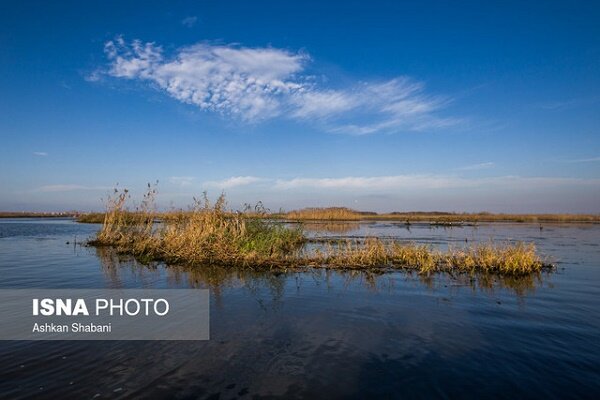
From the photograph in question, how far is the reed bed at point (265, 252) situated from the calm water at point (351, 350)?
7.63 ft

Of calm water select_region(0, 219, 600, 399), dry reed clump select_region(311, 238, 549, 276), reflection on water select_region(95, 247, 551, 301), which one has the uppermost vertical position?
dry reed clump select_region(311, 238, 549, 276)

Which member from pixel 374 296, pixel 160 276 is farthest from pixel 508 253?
pixel 160 276

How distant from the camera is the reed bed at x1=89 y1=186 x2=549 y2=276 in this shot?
1341 centimetres

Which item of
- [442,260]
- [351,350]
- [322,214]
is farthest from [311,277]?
[322,214]

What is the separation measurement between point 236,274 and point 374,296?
5110 mm

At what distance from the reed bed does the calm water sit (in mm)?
2326

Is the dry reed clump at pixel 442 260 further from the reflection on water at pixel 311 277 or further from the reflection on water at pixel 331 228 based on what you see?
the reflection on water at pixel 331 228

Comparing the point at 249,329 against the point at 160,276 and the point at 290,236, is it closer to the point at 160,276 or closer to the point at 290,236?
Answer: the point at 160,276

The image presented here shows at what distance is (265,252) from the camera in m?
15.3

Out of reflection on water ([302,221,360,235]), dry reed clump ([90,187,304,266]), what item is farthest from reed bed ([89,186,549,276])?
reflection on water ([302,221,360,235])

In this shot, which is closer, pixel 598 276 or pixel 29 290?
pixel 29 290

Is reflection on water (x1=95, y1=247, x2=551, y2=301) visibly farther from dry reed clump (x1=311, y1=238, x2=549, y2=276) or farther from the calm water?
dry reed clump (x1=311, y1=238, x2=549, y2=276)

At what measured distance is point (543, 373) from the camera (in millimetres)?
5320

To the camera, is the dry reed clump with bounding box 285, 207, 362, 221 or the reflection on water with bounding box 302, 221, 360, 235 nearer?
the reflection on water with bounding box 302, 221, 360, 235
